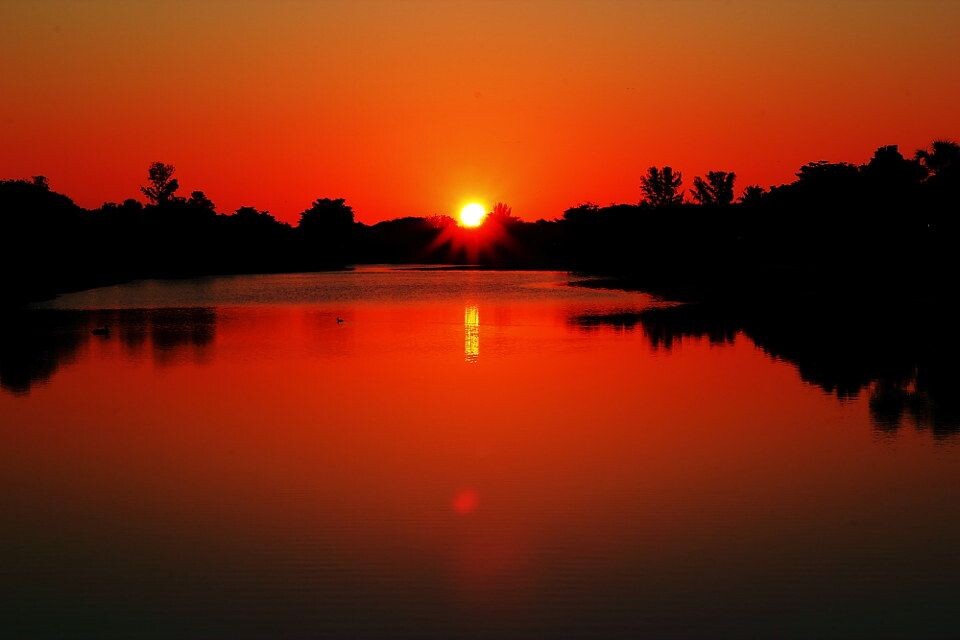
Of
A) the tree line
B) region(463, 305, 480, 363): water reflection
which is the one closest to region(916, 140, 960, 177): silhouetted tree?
the tree line

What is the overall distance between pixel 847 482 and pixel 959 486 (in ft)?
5.70

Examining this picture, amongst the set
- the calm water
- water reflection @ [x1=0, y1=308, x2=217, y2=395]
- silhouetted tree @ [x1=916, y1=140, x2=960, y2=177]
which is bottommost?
the calm water

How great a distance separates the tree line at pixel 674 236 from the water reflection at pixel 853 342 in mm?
14059

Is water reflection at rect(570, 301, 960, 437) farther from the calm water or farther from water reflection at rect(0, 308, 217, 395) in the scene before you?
water reflection at rect(0, 308, 217, 395)

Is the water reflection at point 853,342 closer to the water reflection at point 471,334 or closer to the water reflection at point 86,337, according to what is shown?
the water reflection at point 471,334

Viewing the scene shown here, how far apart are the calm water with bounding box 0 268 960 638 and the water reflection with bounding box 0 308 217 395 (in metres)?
0.60

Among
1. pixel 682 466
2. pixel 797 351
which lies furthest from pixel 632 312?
pixel 682 466

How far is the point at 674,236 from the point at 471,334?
4262 inches

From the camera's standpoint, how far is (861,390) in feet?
87.9

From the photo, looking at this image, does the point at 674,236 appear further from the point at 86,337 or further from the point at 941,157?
the point at 86,337

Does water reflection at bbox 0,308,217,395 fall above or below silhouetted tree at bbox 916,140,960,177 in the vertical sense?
below

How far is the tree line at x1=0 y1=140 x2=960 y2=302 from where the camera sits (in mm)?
68562

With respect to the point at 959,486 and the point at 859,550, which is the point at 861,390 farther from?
the point at 859,550

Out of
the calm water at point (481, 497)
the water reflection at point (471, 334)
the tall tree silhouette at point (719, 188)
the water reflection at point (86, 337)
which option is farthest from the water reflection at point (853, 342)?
the tall tree silhouette at point (719, 188)
